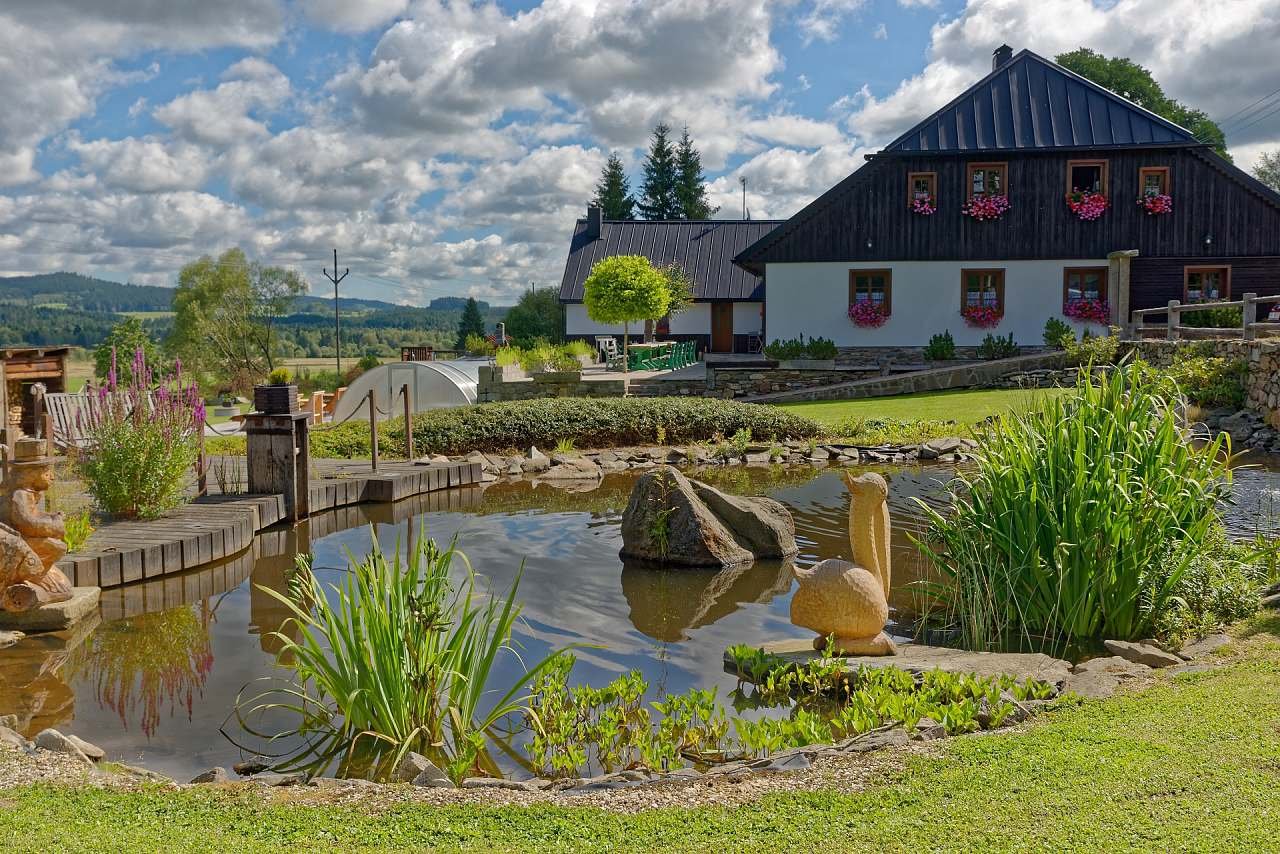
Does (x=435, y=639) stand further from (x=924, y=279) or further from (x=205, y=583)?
(x=924, y=279)

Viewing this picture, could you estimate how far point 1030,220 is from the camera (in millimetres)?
25750

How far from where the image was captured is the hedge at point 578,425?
52.1 ft

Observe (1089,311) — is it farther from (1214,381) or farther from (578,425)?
(578,425)

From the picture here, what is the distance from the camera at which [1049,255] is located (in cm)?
2561

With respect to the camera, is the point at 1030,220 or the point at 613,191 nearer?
the point at 1030,220

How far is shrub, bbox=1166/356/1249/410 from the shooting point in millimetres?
16453

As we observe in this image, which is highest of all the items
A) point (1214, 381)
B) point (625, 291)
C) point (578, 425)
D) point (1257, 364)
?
point (625, 291)

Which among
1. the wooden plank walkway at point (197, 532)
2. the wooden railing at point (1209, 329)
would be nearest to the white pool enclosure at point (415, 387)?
the wooden plank walkway at point (197, 532)

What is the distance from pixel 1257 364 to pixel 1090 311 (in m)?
9.87

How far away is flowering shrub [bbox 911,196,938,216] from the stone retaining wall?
8414mm

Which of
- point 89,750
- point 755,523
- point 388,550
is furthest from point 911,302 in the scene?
point 89,750

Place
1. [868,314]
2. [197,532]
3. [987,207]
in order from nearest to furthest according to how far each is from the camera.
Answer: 1. [197,532]
2. [987,207]
3. [868,314]

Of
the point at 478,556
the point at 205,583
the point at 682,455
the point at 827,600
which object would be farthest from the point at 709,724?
the point at 682,455

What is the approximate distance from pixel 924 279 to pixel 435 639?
76.7ft
